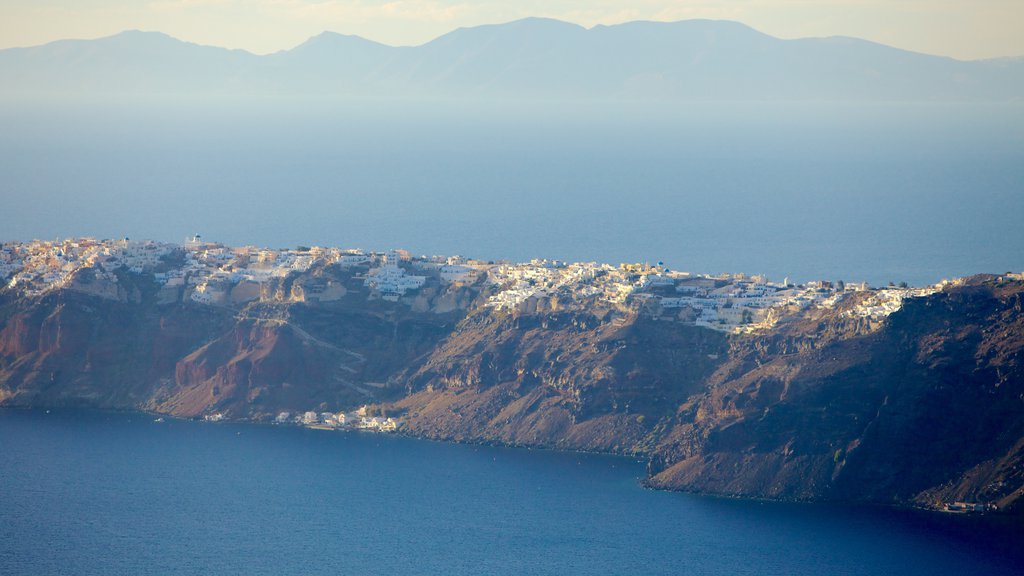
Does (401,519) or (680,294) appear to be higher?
(680,294)

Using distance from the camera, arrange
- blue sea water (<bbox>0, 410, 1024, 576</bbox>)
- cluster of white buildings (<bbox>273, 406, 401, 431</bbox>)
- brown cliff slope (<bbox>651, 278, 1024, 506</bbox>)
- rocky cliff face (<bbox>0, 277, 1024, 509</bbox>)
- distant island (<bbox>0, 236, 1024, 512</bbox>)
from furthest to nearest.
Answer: cluster of white buildings (<bbox>273, 406, 401, 431</bbox>) → distant island (<bbox>0, 236, 1024, 512</bbox>) → rocky cliff face (<bbox>0, 277, 1024, 509</bbox>) → brown cliff slope (<bbox>651, 278, 1024, 506</bbox>) → blue sea water (<bbox>0, 410, 1024, 576</bbox>)

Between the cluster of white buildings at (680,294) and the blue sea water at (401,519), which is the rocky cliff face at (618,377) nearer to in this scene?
the cluster of white buildings at (680,294)

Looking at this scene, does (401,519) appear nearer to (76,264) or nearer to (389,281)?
(389,281)

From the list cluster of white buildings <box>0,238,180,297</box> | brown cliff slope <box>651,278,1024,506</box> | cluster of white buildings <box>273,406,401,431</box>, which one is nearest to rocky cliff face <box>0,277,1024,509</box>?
brown cliff slope <box>651,278,1024,506</box>

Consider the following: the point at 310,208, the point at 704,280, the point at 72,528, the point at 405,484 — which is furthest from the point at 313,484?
the point at 310,208

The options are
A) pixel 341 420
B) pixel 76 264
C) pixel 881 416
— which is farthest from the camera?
pixel 76 264

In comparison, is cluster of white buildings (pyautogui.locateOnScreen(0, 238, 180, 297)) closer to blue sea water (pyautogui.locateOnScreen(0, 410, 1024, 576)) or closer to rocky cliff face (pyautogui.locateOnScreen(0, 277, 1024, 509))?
rocky cliff face (pyautogui.locateOnScreen(0, 277, 1024, 509))

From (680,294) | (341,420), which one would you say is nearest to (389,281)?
(341,420)
